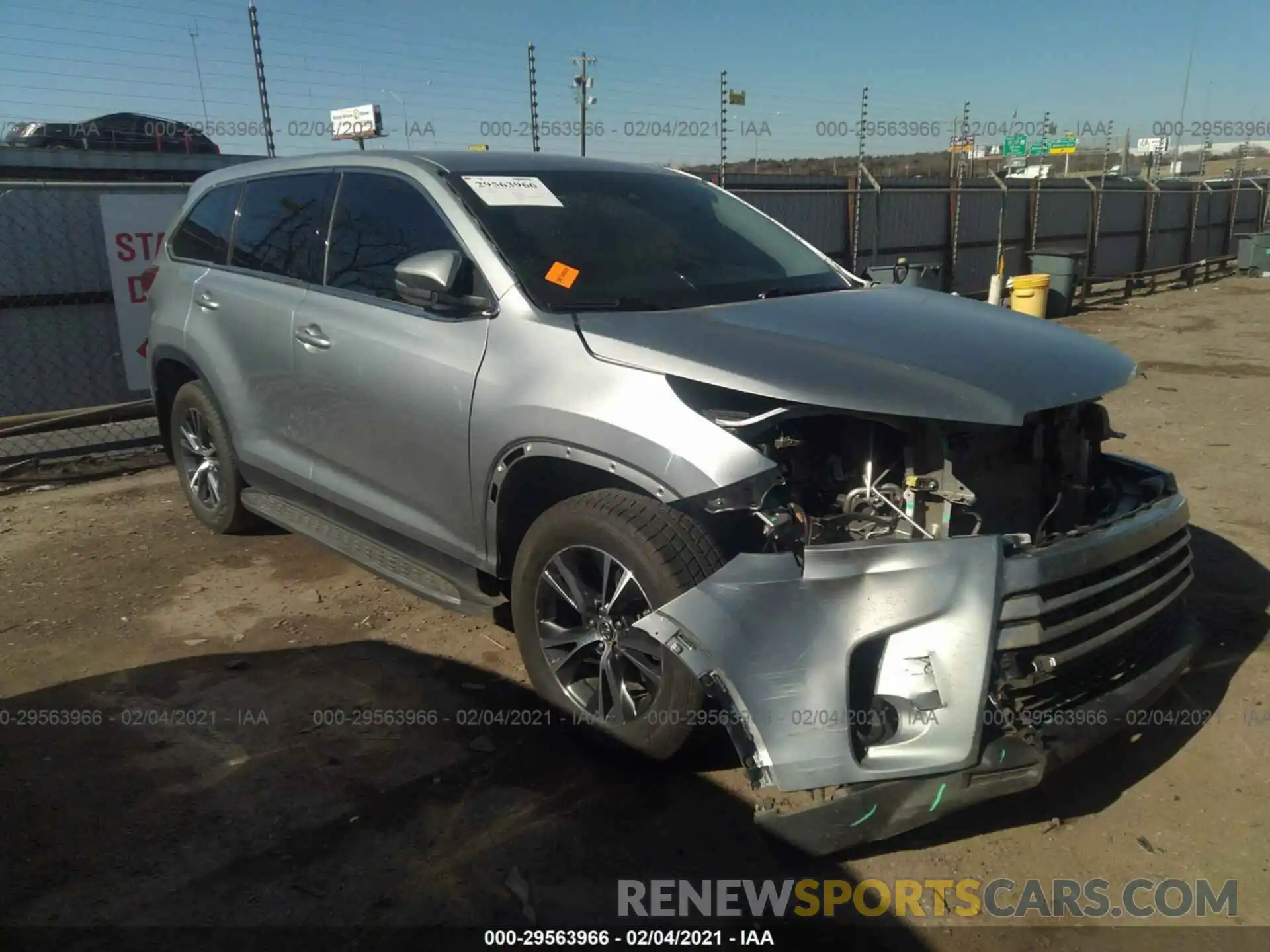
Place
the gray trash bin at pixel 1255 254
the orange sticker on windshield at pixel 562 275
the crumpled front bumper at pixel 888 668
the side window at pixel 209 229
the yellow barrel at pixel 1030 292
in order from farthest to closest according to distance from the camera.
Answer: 1. the gray trash bin at pixel 1255 254
2. the yellow barrel at pixel 1030 292
3. the side window at pixel 209 229
4. the orange sticker on windshield at pixel 562 275
5. the crumpled front bumper at pixel 888 668

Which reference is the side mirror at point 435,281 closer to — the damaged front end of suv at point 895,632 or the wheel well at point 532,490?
the wheel well at point 532,490

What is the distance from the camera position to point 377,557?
3.80 metres

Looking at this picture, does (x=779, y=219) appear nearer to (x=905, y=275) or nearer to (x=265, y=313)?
(x=905, y=275)

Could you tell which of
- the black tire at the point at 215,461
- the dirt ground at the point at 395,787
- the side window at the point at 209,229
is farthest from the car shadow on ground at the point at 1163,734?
the side window at the point at 209,229

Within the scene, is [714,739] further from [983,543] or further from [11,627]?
[11,627]

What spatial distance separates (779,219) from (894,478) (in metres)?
10.1

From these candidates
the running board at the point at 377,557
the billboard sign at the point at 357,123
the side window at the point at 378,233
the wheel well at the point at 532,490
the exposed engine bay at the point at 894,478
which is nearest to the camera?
the exposed engine bay at the point at 894,478

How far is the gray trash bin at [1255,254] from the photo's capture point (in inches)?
834

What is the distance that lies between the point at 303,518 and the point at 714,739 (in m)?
2.25

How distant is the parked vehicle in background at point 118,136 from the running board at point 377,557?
37.2 feet

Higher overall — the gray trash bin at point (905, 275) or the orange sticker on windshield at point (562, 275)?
the orange sticker on windshield at point (562, 275)

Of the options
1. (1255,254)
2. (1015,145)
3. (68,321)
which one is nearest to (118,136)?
(68,321)

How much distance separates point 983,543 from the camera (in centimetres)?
239

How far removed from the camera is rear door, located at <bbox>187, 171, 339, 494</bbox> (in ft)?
13.6
